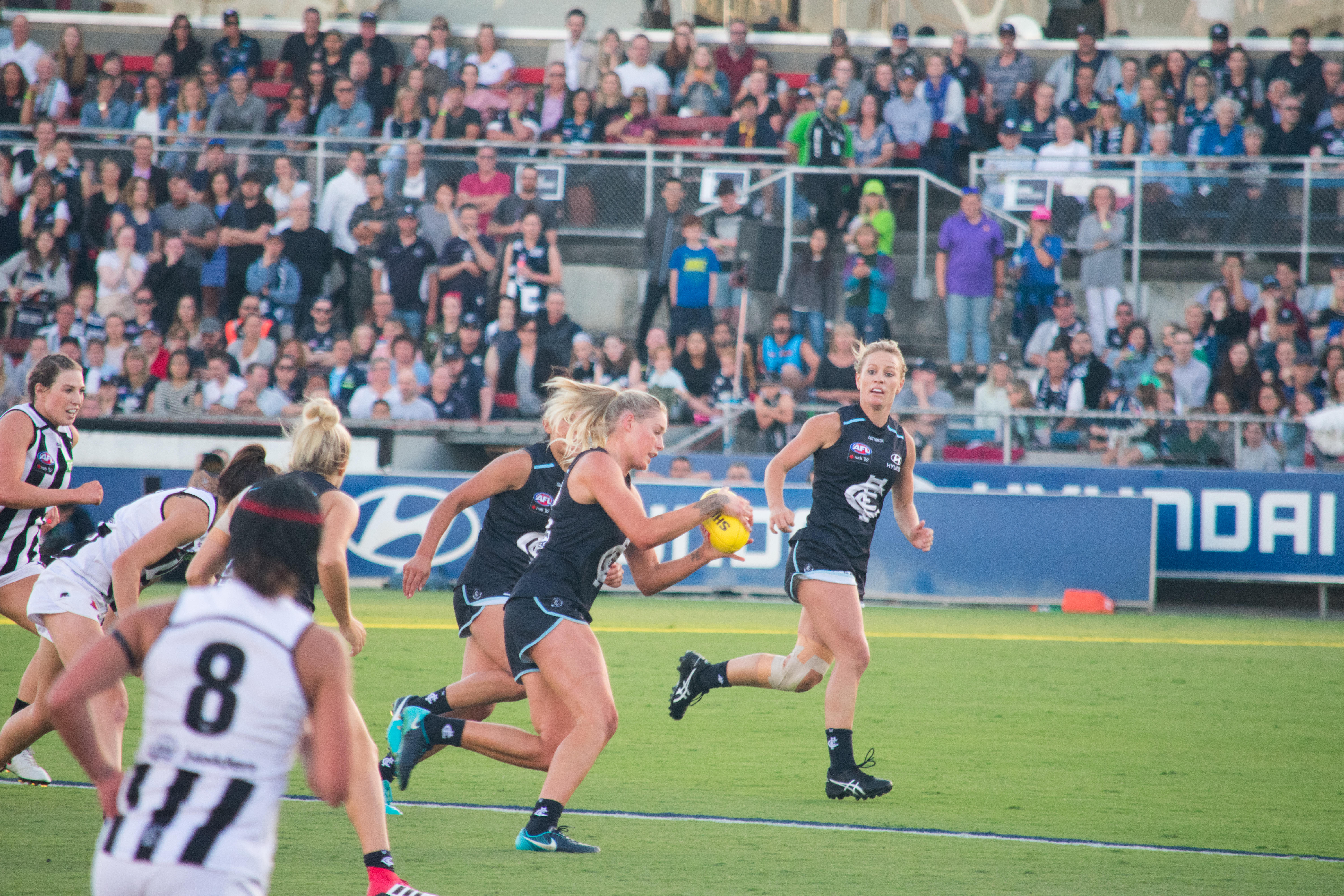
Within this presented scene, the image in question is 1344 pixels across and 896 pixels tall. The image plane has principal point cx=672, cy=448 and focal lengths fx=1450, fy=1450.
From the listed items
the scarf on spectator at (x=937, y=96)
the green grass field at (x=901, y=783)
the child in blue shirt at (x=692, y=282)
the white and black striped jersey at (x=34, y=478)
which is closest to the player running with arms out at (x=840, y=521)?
the green grass field at (x=901, y=783)

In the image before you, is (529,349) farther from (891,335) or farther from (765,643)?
(765,643)

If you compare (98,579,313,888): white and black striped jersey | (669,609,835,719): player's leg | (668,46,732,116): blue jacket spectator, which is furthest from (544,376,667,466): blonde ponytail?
(668,46,732,116): blue jacket spectator

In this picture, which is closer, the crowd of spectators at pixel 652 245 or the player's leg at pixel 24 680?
the player's leg at pixel 24 680

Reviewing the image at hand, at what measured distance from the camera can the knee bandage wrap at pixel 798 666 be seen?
7812 mm

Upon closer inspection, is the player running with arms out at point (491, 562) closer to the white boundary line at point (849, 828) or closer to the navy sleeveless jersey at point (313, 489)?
the white boundary line at point (849, 828)

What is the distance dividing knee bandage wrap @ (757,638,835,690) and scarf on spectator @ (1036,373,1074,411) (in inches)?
409

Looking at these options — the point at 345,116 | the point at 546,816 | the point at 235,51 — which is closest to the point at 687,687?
the point at 546,816

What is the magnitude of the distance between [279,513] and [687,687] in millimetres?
5082

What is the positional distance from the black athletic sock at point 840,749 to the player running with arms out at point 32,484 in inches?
150

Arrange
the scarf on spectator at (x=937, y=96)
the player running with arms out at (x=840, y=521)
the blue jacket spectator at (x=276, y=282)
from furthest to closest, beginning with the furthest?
the scarf on spectator at (x=937, y=96), the blue jacket spectator at (x=276, y=282), the player running with arms out at (x=840, y=521)

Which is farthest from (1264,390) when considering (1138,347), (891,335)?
(891,335)

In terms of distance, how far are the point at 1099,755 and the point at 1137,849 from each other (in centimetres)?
229

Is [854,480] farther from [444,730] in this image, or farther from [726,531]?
[444,730]

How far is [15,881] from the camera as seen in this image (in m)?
5.41
